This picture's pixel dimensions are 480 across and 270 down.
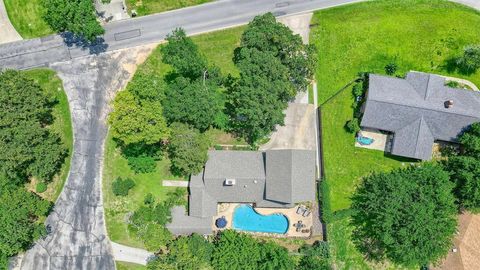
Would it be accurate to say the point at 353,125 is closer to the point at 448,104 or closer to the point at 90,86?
the point at 448,104

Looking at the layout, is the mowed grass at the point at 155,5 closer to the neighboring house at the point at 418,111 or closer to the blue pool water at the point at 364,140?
the neighboring house at the point at 418,111

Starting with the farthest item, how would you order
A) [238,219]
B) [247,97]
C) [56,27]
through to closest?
[238,219]
[56,27]
[247,97]

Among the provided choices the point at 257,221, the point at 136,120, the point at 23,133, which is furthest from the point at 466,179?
the point at 23,133

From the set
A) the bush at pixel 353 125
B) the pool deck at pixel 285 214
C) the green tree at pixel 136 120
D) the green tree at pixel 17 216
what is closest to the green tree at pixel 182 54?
the green tree at pixel 136 120

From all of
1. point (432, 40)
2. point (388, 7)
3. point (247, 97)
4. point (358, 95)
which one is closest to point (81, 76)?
point (247, 97)

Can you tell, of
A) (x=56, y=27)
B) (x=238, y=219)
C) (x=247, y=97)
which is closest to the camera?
(x=247, y=97)

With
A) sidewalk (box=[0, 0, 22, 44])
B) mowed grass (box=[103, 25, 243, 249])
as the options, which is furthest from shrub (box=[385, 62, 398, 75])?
sidewalk (box=[0, 0, 22, 44])

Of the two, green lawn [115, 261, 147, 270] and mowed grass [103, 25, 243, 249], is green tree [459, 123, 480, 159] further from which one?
green lawn [115, 261, 147, 270]

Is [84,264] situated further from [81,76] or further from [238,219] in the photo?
[81,76]
